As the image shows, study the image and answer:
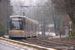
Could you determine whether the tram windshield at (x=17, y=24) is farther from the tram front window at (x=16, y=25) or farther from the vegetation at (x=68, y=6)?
the vegetation at (x=68, y=6)

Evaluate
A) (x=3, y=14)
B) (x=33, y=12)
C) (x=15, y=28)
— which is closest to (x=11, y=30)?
(x=15, y=28)

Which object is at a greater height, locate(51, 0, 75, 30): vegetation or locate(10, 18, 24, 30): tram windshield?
locate(51, 0, 75, 30): vegetation

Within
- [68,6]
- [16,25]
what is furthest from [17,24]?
[68,6]

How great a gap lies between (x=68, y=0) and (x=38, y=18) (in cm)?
3356

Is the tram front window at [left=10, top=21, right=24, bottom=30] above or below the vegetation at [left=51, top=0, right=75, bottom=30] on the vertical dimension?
below

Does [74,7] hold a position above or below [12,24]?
above

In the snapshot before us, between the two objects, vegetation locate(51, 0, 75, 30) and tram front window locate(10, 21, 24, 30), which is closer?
vegetation locate(51, 0, 75, 30)

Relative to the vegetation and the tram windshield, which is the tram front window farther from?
the vegetation

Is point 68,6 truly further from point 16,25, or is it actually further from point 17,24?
point 16,25

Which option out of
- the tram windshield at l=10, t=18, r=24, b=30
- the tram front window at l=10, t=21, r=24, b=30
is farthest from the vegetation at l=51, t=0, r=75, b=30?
the tram front window at l=10, t=21, r=24, b=30

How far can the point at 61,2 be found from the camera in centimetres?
2367

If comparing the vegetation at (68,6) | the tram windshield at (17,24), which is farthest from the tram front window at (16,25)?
the vegetation at (68,6)

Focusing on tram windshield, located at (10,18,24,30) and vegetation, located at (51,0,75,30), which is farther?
tram windshield, located at (10,18,24,30)

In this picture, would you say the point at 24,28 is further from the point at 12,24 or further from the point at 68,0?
the point at 68,0
